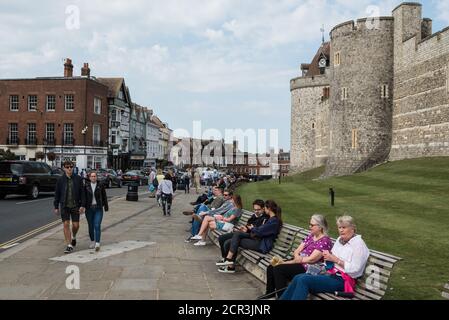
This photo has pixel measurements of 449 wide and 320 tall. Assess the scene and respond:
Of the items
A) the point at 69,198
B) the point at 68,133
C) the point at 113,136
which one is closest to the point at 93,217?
the point at 69,198

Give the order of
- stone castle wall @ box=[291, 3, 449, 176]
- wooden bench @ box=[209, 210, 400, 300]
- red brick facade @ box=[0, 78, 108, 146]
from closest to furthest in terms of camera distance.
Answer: wooden bench @ box=[209, 210, 400, 300] → stone castle wall @ box=[291, 3, 449, 176] → red brick facade @ box=[0, 78, 108, 146]

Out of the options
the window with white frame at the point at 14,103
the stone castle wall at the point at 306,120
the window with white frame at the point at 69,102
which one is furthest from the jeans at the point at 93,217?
the window with white frame at the point at 14,103

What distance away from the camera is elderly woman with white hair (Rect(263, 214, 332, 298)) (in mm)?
6547

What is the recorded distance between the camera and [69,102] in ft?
177

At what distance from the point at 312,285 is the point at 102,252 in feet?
18.5

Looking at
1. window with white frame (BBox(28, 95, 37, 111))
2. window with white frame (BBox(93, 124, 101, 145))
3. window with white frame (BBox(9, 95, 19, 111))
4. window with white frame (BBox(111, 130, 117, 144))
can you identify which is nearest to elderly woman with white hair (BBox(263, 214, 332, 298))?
window with white frame (BBox(93, 124, 101, 145))

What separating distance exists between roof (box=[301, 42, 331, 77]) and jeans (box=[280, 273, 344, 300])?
56.8 meters

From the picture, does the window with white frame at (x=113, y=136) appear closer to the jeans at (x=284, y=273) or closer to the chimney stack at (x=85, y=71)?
the chimney stack at (x=85, y=71)

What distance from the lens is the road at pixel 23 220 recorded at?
12.1 m

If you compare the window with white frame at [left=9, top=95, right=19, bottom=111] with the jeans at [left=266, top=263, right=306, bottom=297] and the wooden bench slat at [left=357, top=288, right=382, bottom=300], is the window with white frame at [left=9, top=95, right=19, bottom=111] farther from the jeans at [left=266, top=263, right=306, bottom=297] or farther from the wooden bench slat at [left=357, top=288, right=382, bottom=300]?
the wooden bench slat at [left=357, top=288, right=382, bottom=300]

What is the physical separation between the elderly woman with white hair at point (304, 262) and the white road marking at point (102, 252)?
4171 mm

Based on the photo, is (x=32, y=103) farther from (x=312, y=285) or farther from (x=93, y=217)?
(x=312, y=285)

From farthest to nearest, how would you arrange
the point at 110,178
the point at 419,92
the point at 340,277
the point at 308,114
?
the point at 308,114, the point at 110,178, the point at 419,92, the point at 340,277

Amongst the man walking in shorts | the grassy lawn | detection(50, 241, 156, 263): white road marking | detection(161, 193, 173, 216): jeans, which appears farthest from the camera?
detection(161, 193, 173, 216): jeans
